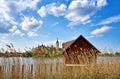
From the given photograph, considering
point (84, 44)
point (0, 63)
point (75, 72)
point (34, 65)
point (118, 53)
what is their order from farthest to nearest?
point (84, 44) < point (118, 53) < point (75, 72) < point (34, 65) < point (0, 63)

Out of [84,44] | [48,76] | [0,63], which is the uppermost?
[84,44]

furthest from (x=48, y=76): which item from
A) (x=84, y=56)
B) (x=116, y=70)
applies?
(x=116, y=70)

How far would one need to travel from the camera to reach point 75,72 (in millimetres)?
7523

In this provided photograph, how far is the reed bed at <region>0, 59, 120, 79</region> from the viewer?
648 cm

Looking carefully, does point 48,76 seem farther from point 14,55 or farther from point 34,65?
point 14,55

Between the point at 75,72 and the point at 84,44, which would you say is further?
the point at 84,44

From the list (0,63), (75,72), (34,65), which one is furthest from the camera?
(75,72)

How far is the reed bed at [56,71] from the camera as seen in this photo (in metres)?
6.48

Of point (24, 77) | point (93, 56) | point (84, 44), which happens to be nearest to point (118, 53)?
point (93, 56)

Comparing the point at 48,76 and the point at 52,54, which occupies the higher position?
the point at 52,54

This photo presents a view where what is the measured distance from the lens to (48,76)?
6.90 meters

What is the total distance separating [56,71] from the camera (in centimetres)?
738

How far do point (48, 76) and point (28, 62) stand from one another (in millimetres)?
788

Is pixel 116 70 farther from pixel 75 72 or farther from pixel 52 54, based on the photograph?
pixel 52 54
